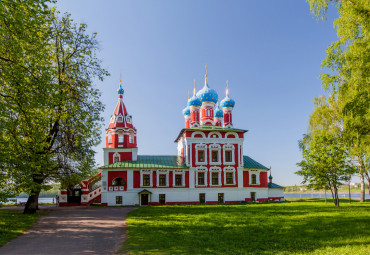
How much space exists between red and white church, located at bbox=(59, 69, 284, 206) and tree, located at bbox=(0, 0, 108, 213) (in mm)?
9109

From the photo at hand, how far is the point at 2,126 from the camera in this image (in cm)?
1095

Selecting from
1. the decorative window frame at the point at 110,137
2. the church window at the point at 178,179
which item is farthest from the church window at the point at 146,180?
the decorative window frame at the point at 110,137

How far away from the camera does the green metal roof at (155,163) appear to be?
31.1 metres

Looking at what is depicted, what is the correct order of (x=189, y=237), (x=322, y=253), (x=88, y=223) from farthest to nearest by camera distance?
(x=88, y=223) < (x=189, y=237) < (x=322, y=253)

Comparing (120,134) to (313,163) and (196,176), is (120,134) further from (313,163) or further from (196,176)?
(313,163)

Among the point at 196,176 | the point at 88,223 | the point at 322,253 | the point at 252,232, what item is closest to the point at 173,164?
the point at 196,176

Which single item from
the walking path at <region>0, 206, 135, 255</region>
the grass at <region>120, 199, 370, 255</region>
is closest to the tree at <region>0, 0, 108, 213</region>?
the walking path at <region>0, 206, 135, 255</region>

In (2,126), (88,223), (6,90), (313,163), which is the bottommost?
(88,223)

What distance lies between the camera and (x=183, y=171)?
32094 mm

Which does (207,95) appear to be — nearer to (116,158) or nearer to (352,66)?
(116,158)

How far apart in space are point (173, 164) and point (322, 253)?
981 inches

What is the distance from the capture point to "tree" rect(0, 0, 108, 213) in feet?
36.9

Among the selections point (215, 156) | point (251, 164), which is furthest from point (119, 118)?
point (251, 164)

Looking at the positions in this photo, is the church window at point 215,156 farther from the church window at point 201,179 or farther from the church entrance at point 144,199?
the church entrance at point 144,199
